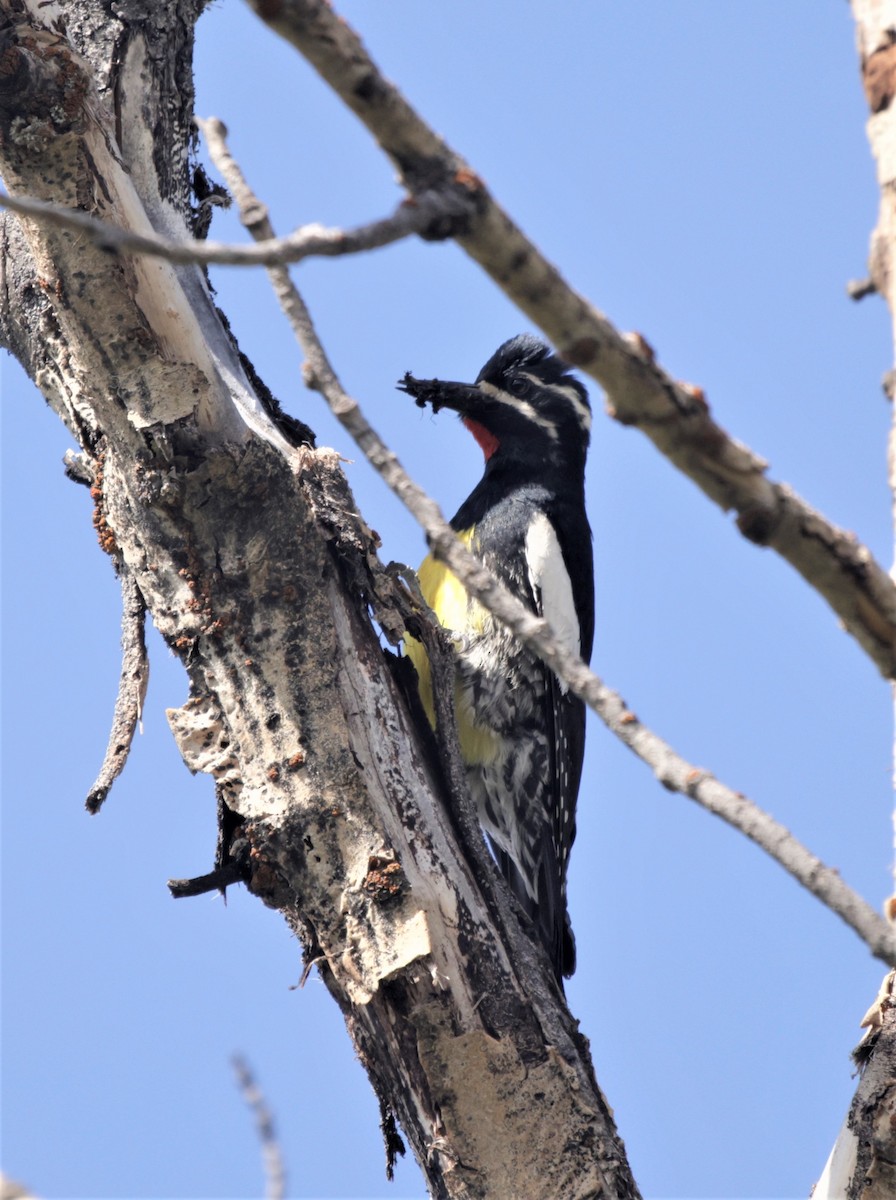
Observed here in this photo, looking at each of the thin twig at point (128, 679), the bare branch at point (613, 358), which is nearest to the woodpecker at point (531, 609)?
the thin twig at point (128, 679)

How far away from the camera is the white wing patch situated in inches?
198

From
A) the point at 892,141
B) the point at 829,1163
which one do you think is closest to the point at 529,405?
the point at 829,1163

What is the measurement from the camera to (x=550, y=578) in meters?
5.12

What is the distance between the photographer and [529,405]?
5.57 meters

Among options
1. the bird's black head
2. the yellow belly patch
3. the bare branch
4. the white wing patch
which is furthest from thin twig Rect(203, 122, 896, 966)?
the bird's black head

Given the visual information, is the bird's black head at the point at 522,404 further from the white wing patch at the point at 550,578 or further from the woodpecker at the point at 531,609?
the white wing patch at the point at 550,578

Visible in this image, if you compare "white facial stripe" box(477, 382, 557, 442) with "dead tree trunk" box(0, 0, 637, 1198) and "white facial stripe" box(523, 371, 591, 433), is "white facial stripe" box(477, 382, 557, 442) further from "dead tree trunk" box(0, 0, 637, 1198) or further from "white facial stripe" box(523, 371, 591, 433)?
"dead tree trunk" box(0, 0, 637, 1198)

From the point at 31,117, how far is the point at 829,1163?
2.77 m

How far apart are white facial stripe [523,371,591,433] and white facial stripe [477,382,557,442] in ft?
0.34

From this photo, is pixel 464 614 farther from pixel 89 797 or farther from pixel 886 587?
pixel 886 587

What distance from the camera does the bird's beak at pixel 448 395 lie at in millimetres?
5449

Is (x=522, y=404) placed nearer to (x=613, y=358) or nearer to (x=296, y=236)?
(x=613, y=358)

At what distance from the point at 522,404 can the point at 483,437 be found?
0.68 ft

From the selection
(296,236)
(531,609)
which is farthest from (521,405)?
→ (296,236)
